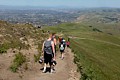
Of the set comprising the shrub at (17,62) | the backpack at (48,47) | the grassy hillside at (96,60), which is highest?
the backpack at (48,47)

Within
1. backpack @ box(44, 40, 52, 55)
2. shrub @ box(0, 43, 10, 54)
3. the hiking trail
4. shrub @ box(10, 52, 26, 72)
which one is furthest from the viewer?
shrub @ box(0, 43, 10, 54)

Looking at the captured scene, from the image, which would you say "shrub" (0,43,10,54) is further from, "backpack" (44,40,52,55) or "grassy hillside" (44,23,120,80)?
"backpack" (44,40,52,55)

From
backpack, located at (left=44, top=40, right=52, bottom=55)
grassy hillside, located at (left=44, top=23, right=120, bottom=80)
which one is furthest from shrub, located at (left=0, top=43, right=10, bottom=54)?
backpack, located at (left=44, top=40, right=52, bottom=55)

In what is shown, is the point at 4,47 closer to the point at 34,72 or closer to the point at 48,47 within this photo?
the point at 34,72

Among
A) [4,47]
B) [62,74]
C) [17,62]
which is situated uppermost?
[17,62]

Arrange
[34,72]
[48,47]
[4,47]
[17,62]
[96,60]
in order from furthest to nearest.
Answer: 1. [96,60]
2. [4,47]
3. [17,62]
4. [34,72]
5. [48,47]

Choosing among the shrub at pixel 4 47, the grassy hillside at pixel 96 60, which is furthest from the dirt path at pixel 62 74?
the shrub at pixel 4 47

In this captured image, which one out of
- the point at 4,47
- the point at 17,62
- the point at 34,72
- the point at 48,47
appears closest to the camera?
the point at 48,47

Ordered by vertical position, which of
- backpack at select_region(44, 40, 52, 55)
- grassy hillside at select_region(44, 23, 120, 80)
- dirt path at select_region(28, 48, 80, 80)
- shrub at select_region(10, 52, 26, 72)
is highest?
backpack at select_region(44, 40, 52, 55)

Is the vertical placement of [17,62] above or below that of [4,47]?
above

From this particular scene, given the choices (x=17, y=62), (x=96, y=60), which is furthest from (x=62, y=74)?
(x=96, y=60)

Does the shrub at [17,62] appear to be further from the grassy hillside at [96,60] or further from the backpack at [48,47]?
the grassy hillside at [96,60]

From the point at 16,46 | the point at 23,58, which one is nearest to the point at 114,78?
the point at 16,46

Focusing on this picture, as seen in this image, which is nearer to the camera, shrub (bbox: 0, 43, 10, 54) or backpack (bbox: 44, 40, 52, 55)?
backpack (bbox: 44, 40, 52, 55)
